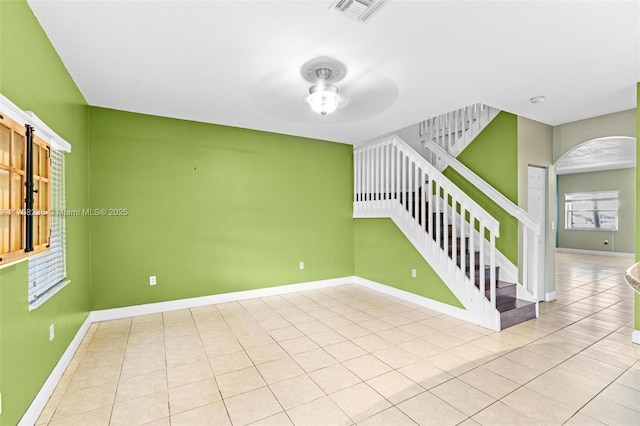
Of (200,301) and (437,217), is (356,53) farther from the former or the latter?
(200,301)

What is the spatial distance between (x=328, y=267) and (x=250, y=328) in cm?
226

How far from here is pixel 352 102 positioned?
11.6 feet

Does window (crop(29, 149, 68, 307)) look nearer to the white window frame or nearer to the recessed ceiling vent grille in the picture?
the white window frame

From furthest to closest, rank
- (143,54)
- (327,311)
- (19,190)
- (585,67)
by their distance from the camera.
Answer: (327,311) → (585,67) → (143,54) → (19,190)

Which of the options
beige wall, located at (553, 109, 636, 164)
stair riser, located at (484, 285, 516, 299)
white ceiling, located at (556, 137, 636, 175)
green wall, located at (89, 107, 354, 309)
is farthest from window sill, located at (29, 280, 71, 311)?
white ceiling, located at (556, 137, 636, 175)

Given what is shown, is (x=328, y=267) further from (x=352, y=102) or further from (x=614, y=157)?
(x=614, y=157)

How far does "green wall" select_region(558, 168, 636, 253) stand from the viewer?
866 cm

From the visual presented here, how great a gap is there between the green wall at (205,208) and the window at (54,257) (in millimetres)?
1121

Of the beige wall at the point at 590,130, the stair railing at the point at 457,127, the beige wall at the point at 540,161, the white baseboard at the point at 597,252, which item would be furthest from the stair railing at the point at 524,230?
the white baseboard at the point at 597,252

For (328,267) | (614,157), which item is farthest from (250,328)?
(614,157)

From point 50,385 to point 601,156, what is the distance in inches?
408

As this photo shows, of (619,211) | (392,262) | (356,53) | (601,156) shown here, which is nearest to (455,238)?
(392,262)

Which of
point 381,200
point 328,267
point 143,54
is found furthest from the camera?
point 328,267

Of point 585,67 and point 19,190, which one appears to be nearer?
point 19,190
